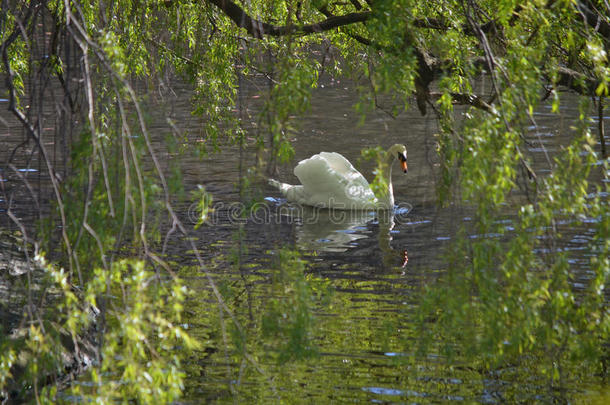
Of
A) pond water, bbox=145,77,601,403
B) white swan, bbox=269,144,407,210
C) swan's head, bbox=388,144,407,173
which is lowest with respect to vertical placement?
pond water, bbox=145,77,601,403

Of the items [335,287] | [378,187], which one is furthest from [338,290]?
[378,187]

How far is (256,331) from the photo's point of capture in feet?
23.3

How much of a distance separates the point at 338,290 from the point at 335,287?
0.28 feet

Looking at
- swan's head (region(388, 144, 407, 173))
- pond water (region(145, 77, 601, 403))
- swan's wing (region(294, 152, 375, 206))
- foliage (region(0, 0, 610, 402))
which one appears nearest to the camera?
foliage (region(0, 0, 610, 402))

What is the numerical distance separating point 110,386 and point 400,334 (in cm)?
399

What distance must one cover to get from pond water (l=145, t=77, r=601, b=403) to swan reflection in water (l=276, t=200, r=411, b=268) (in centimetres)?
2

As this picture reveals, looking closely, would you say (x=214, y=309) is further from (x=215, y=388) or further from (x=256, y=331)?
(x=215, y=388)

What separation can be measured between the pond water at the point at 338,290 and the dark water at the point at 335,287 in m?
0.01

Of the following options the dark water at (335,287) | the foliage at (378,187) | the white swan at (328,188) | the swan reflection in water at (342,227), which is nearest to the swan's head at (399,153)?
the dark water at (335,287)

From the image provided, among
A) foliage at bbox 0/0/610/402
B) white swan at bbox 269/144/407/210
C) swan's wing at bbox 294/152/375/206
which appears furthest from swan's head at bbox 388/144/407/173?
foliage at bbox 0/0/610/402

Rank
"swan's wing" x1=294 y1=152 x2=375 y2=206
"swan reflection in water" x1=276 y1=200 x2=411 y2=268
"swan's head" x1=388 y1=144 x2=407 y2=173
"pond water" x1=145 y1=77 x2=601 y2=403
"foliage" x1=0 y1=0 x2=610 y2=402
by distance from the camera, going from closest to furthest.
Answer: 1. "foliage" x1=0 y1=0 x2=610 y2=402
2. "pond water" x1=145 y1=77 x2=601 y2=403
3. "swan reflection in water" x1=276 y1=200 x2=411 y2=268
4. "swan's wing" x1=294 y1=152 x2=375 y2=206
5. "swan's head" x1=388 y1=144 x2=407 y2=173

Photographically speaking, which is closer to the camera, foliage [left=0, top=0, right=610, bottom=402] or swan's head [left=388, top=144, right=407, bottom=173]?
foliage [left=0, top=0, right=610, bottom=402]

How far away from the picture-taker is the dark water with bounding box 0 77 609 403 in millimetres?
6090

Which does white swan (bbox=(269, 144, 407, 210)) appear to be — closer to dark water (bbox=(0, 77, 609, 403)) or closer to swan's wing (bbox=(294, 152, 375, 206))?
swan's wing (bbox=(294, 152, 375, 206))
